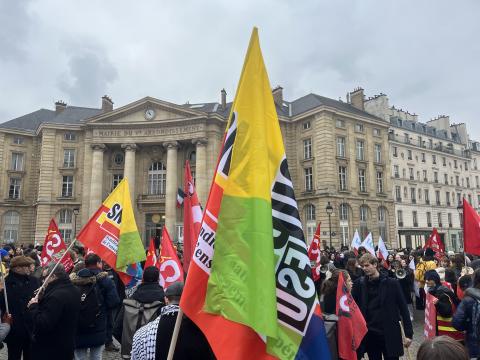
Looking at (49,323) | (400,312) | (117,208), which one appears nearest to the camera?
(49,323)

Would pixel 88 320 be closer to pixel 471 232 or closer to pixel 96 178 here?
pixel 471 232

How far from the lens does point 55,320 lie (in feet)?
13.8

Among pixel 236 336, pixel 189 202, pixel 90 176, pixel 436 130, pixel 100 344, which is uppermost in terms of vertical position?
pixel 436 130

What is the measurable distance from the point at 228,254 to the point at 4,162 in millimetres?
50138

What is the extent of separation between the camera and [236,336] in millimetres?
2467

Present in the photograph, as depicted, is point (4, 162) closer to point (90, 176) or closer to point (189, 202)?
point (90, 176)

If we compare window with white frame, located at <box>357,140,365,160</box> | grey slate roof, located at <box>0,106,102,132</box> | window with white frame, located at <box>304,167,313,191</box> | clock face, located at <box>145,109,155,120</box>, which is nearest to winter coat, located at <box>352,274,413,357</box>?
window with white frame, located at <box>304,167,313,191</box>

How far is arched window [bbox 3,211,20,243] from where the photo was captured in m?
43.4

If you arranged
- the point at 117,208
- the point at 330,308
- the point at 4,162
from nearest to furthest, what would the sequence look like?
the point at 330,308 → the point at 117,208 → the point at 4,162

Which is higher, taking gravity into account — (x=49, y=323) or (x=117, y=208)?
(x=117, y=208)

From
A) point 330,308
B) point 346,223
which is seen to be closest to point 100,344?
point 330,308

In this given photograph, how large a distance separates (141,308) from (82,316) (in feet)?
3.24

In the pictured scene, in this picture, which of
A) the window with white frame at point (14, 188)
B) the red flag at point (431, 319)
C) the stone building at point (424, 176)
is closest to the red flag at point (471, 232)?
the red flag at point (431, 319)

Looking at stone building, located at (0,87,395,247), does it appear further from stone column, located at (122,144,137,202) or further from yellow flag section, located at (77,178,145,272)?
yellow flag section, located at (77,178,145,272)
